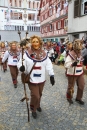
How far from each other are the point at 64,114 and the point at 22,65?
1.62 m

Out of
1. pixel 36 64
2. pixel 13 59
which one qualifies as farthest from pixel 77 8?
pixel 36 64

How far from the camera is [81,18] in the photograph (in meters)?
13.9

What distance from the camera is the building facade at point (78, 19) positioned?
13516 mm

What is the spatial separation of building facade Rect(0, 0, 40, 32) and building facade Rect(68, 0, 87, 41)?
2245cm

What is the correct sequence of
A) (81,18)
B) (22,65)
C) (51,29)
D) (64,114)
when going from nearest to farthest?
(22,65) < (64,114) < (81,18) < (51,29)

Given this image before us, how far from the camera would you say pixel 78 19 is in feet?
47.3

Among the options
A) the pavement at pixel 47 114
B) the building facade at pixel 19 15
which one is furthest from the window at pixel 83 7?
the building facade at pixel 19 15

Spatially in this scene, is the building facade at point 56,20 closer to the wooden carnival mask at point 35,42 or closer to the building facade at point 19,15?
the building facade at point 19,15

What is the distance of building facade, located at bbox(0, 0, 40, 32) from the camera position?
35.7m

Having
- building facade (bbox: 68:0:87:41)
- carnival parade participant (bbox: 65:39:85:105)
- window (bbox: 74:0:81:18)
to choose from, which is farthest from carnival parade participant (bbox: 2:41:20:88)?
window (bbox: 74:0:81:18)

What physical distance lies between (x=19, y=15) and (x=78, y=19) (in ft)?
83.3

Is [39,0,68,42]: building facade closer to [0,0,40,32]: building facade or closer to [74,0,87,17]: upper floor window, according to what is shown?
[74,0,87,17]: upper floor window

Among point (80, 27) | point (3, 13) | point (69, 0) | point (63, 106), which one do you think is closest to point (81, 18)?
point (80, 27)

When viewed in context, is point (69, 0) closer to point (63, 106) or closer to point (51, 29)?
point (51, 29)
